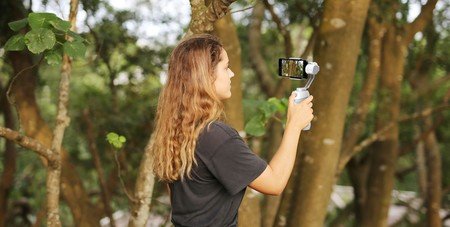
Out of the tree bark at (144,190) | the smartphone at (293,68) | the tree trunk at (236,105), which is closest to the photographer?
the smartphone at (293,68)

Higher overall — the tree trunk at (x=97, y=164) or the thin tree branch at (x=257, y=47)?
the thin tree branch at (x=257, y=47)

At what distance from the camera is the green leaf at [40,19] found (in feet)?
10.6

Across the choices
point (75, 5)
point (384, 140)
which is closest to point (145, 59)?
point (384, 140)

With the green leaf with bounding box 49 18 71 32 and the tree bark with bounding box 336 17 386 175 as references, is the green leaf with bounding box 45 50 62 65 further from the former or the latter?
the tree bark with bounding box 336 17 386 175

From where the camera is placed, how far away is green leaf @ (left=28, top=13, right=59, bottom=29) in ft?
10.6

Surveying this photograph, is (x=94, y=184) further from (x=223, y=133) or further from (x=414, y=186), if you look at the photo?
(x=223, y=133)

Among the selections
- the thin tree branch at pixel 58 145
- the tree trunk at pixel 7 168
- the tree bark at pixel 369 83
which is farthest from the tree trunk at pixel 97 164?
the thin tree branch at pixel 58 145

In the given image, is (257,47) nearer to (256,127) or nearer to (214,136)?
(256,127)

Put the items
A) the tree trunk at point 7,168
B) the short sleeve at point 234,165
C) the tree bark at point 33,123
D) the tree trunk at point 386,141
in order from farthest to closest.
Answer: the tree trunk at point 7,168 < the tree trunk at point 386,141 < the tree bark at point 33,123 < the short sleeve at point 234,165

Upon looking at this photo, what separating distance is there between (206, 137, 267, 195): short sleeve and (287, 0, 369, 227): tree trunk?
2.40 m

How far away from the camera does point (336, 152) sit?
4.92m

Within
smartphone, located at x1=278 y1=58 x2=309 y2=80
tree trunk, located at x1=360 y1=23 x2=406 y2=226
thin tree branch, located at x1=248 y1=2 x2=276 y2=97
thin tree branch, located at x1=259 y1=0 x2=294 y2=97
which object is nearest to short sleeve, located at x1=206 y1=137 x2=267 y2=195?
smartphone, located at x1=278 y1=58 x2=309 y2=80

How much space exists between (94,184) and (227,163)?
8864mm

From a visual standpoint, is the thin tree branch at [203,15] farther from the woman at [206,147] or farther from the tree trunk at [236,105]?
the tree trunk at [236,105]
